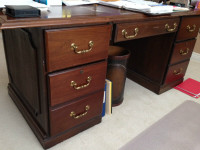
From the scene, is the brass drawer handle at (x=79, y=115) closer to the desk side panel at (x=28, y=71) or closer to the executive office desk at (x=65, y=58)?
the executive office desk at (x=65, y=58)

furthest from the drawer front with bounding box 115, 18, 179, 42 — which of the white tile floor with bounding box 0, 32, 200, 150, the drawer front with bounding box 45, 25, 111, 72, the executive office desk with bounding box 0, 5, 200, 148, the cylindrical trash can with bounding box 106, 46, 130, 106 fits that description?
the white tile floor with bounding box 0, 32, 200, 150

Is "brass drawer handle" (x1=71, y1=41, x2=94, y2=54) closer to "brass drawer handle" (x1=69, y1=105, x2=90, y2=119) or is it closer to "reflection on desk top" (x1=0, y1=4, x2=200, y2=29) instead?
"reflection on desk top" (x1=0, y1=4, x2=200, y2=29)

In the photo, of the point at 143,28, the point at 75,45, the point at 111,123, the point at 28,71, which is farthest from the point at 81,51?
the point at 111,123

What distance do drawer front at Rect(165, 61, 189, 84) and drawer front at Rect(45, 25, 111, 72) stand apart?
854 mm

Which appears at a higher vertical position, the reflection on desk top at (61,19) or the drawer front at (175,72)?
the reflection on desk top at (61,19)

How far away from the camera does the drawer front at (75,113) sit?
983 millimetres

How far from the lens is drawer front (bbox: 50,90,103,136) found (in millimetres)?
983

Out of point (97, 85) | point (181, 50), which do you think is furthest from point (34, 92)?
point (181, 50)

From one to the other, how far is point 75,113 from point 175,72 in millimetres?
1050

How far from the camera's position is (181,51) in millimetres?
1577

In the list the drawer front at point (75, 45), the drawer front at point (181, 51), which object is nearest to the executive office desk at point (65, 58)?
the drawer front at point (75, 45)

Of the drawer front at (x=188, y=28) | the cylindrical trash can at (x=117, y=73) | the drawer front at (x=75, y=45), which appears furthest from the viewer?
the drawer front at (x=188, y=28)

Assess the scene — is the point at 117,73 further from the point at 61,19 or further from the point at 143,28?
the point at 61,19

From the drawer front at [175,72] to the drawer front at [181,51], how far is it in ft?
0.21
